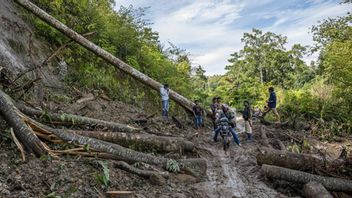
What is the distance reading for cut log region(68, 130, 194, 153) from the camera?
7199 mm

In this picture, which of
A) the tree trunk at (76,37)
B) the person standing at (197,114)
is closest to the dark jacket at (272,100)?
the person standing at (197,114)

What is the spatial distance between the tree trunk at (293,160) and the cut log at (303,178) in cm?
45

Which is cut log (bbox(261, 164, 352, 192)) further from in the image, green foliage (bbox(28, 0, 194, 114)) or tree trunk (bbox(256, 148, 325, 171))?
green foliage (bbox(28, 0, 194, 114))

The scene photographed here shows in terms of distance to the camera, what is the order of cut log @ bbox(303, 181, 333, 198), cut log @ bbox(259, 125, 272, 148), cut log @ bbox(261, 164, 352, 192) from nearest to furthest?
cut log @ bbox(303, 181, 333, 198) < cut log @ bbox(261, 164, 352, 192) < cut log @ bbox(259, 125, 272, 148)

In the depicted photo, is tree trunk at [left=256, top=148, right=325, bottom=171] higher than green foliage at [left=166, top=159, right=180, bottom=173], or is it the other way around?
green foliage at [left=166, top=159, right=180, bottom=173]

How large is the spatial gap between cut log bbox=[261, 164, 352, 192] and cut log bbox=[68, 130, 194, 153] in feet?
7.00

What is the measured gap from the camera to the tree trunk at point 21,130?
5.39 m

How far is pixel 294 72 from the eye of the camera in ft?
152

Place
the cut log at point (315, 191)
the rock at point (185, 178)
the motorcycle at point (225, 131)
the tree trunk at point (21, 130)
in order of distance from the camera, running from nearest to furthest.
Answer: the tree trunk at point (21, 130)
the cut log at point (315, 191)
the rock at point (185, 178)
the motorcycle at point (225, 131)

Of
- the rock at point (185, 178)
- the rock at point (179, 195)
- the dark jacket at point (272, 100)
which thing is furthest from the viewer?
the dark jacket at point (272, 100)

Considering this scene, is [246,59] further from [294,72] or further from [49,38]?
[49,38]

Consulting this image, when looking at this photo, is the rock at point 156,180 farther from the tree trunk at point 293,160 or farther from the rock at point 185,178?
the tree trunk at point 293,160

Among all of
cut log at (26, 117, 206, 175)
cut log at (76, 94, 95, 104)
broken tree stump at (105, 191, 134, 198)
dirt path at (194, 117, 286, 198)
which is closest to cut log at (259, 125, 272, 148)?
dirt path at (194, 117, 286, 198)

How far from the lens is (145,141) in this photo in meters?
7.70
